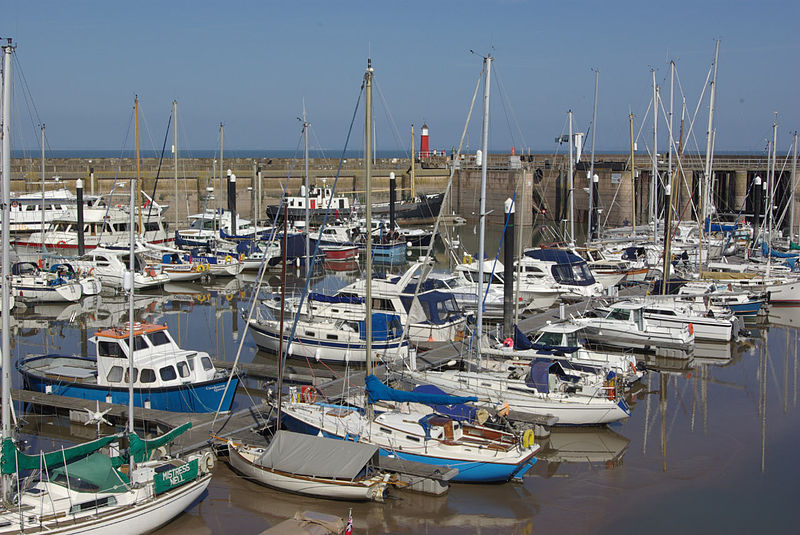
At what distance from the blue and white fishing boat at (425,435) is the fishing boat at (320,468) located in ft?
2.91

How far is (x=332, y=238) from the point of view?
142ft

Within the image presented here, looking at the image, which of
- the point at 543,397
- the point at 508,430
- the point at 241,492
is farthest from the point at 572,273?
the point at 241,492

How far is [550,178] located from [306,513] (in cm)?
5159

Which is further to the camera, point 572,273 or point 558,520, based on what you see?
point 572,273

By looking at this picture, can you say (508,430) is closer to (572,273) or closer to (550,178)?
(572,273)

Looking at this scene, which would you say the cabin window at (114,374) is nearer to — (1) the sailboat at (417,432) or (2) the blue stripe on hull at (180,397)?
(2) the blue stripe on hull at (180,397)

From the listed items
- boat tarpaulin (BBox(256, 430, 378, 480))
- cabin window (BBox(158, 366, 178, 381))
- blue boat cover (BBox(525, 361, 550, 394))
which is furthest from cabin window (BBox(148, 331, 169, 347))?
blue boat cover (BBox(525, 361, 550, 394))

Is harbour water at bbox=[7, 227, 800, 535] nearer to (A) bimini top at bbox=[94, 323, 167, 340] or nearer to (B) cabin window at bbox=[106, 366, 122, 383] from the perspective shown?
(B) cabin window at bbox=[106, 366, 122, 383]

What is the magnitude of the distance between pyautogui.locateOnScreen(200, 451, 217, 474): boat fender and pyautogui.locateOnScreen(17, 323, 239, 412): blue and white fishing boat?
109 inches

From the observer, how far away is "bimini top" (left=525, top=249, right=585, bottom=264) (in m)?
30.6

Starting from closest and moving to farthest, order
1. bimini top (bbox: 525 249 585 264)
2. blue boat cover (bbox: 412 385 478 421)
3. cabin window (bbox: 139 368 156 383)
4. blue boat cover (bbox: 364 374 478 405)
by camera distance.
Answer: blue boat cover (bbox: 364 374 478 405), blue boat cover (bbox: 412 385 478 421), cabin window (bbox: 139 368 156 383), bimini top (bbox: 525 249 585 264)

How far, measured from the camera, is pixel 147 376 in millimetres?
16656

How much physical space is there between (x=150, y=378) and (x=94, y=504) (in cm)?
552

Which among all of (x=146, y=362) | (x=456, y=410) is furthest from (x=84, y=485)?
(x=456, y=410)
